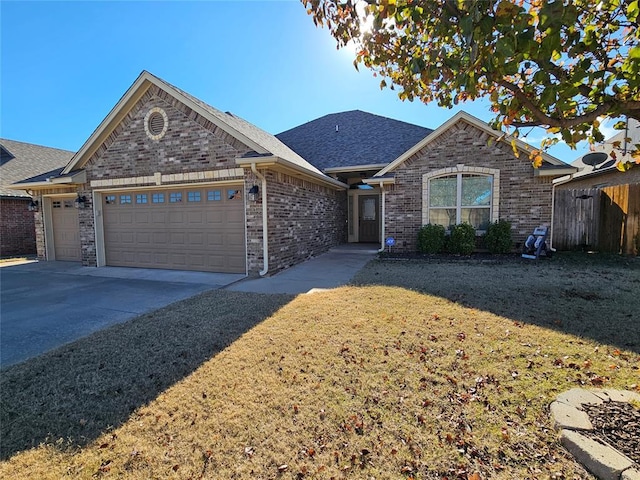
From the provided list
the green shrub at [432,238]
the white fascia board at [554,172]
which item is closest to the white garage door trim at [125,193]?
the green shrub at [432,238]

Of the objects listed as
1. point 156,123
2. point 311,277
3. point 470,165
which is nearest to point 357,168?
point 470,165

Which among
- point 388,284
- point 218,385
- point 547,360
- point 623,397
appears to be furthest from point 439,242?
point 218,385

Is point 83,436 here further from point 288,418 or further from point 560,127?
point 560,127

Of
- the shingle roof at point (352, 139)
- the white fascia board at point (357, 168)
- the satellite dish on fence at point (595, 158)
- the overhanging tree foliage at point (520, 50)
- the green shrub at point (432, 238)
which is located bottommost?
the green shrub at point (432, 238)

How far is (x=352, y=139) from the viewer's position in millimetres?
15711

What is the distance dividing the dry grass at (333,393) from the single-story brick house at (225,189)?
4022 mm

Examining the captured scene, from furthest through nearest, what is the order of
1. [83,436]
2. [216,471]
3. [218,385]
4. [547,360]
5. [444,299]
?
[444,299], [547,360], [218,385], [83,436], [216,471]

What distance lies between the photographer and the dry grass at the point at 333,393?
88.4 inches

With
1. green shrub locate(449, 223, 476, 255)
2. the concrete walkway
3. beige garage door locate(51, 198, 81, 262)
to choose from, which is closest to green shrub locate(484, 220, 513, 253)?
green shrub locate(449, 223, 476, 255)

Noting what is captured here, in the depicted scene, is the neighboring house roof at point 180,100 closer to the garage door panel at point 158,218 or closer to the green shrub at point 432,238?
the garage door panel at point 158,218

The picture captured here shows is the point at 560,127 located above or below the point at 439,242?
above

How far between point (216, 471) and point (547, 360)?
11.5 ft

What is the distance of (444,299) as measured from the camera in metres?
5.88

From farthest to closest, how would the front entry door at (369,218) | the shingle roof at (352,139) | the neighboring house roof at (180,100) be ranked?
the front entry door at (369,218), the shingle roof at (352,139), the neighboring house roof at (180,100)
